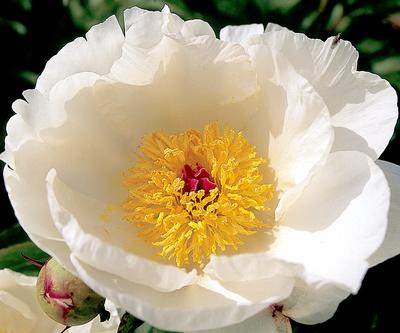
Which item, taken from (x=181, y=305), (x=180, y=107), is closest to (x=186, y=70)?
(x=180, y=107)

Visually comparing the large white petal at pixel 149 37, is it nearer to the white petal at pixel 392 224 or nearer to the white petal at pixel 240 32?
the white petal at pixel 240 32

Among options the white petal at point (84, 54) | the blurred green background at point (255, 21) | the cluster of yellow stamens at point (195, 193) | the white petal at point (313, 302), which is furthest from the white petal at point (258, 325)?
the white petal at point (84, 54)

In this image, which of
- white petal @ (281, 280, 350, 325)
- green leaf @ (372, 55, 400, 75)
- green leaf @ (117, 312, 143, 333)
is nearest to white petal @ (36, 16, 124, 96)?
green leaf @ (117, 312, 143, 333)

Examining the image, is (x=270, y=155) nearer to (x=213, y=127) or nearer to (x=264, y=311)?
(x=213, y=127)

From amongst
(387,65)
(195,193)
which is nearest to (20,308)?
(195,193)

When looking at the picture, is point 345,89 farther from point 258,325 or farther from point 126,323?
point 126,323

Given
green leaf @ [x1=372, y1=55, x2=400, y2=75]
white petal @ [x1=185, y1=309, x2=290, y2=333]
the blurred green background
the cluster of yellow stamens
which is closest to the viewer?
white petal @ [x1=185, y1=309, x2=290, y2=333]

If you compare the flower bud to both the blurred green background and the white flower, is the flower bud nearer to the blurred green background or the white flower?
the white flower

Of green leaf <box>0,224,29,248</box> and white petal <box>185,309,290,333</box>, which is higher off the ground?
white petal <box>185,309,290,333</box>
